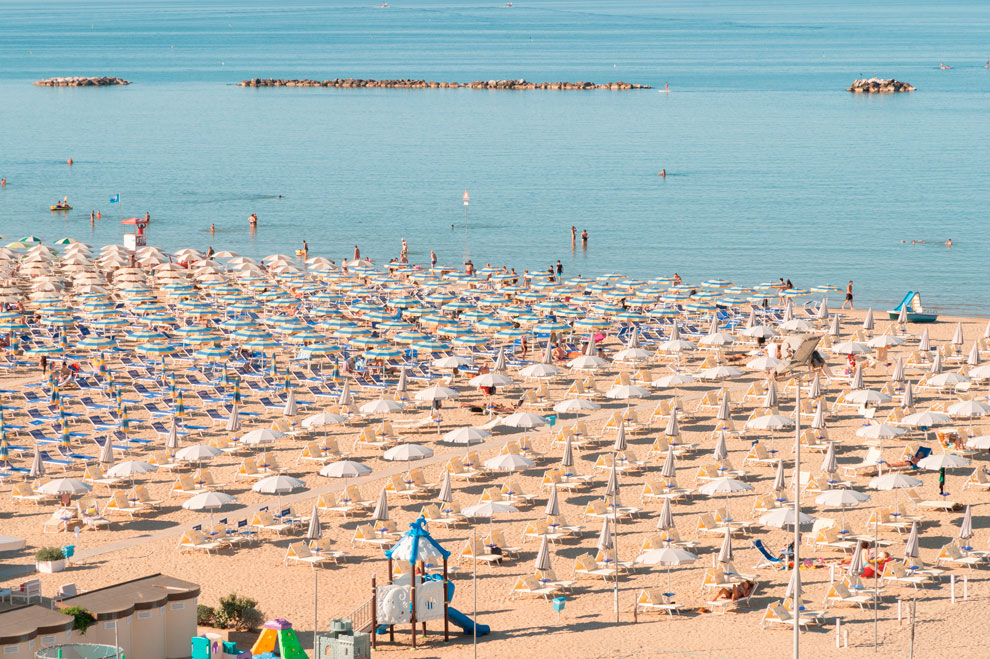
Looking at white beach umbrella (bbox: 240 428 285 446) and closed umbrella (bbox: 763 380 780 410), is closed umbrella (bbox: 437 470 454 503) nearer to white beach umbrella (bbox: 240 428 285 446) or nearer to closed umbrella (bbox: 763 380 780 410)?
white beach umbrella (bbox: 240 428 285 446)

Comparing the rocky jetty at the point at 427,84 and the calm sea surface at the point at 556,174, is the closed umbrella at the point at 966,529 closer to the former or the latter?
the calm sea surface at the point at 556,174

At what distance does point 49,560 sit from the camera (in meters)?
24.7

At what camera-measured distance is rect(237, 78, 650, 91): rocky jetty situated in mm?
166500

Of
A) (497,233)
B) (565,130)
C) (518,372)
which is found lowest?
(518,372)

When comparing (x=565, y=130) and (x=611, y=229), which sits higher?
(x=565, y=130)

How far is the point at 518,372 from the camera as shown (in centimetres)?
3906

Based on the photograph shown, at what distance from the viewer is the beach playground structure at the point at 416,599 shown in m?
21.7

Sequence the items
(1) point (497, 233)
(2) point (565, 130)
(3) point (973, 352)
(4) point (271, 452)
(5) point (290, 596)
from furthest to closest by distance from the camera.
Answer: (2) point (565, 130) < (1) point (497, 233) < (3) point (973, 352) < (4) point (271, 452) < (5) point (290, 596)

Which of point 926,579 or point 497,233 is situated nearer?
point 926,579

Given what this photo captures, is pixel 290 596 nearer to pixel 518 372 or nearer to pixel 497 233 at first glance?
pixel 518 372

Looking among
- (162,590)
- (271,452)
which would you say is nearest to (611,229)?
(271,452)

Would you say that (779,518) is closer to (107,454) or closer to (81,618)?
(81,618)

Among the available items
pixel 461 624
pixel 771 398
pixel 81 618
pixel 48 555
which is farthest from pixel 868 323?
pixel 81 618

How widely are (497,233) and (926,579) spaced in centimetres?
5287
